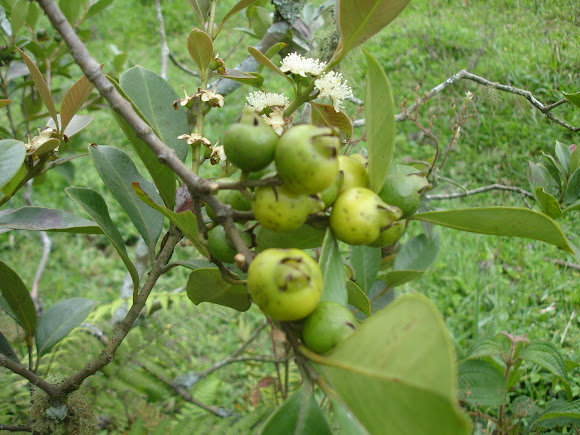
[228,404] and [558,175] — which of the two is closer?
[558,175]

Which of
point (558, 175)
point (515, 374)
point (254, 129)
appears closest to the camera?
point (254, 129)

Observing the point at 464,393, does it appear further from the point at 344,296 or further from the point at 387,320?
the point at 387,320

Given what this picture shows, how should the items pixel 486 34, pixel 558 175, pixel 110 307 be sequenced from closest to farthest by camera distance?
pixel 558 175 < pixel 110 307 < pixel 486 34

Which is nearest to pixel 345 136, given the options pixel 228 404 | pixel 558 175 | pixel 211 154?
pixel 211 154

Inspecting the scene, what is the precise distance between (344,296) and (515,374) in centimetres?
127

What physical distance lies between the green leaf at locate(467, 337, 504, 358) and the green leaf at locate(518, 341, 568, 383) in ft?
0.27

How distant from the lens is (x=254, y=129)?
0.59 m

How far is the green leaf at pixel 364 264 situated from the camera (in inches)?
45.1

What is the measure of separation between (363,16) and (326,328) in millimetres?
494

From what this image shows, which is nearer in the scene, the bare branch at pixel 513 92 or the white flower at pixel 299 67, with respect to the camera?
the white flower at pixel 299 67

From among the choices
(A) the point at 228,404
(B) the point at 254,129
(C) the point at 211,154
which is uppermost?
(B) the point at 254,129

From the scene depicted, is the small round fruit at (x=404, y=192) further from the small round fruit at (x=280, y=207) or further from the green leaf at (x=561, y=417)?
the green leaf at (x=561, y=417)

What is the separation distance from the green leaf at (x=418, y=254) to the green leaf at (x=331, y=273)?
0.68 meters

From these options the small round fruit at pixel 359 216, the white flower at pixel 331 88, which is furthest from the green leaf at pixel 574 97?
the small round fruit at pixel 359 216
